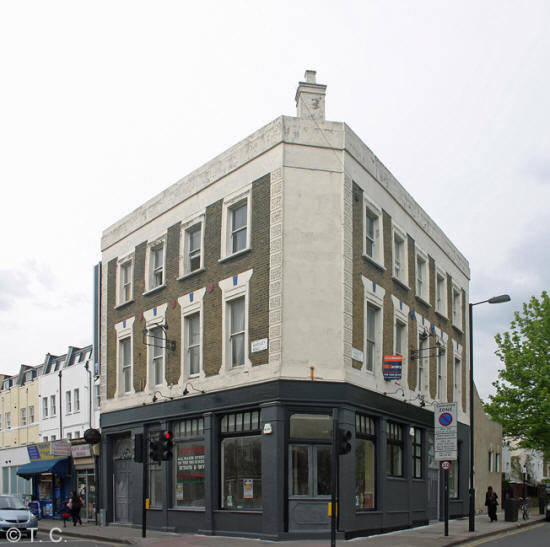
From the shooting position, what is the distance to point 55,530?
99.6ft

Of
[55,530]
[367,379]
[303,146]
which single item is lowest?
[55,530]

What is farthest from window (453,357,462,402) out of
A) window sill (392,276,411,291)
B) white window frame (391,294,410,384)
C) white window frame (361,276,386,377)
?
white window frame (361,276,386,377)

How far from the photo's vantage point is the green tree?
1745 inches

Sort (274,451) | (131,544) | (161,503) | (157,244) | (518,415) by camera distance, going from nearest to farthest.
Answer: (274,451), (131,544), (161,503), (157,244), (518,415)

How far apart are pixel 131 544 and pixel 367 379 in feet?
27.2

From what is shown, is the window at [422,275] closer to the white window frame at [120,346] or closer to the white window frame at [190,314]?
the white window frame at [190,314]

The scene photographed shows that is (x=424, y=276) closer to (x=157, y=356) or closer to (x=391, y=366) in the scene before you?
(x=391, y=366)

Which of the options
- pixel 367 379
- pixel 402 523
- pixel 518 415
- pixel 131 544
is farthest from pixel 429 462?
A: pixel 518 415

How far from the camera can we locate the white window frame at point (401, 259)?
1066 inches

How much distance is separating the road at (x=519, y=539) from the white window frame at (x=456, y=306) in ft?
31.7

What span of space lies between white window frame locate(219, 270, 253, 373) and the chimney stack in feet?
16.3

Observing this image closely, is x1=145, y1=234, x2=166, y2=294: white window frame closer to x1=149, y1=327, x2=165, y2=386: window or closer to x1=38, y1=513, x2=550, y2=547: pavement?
x1=149, y1=327, x2=165, y2=386: window

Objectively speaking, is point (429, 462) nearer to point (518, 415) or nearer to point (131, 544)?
point (131, 544)

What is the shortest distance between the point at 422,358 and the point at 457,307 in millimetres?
6890
